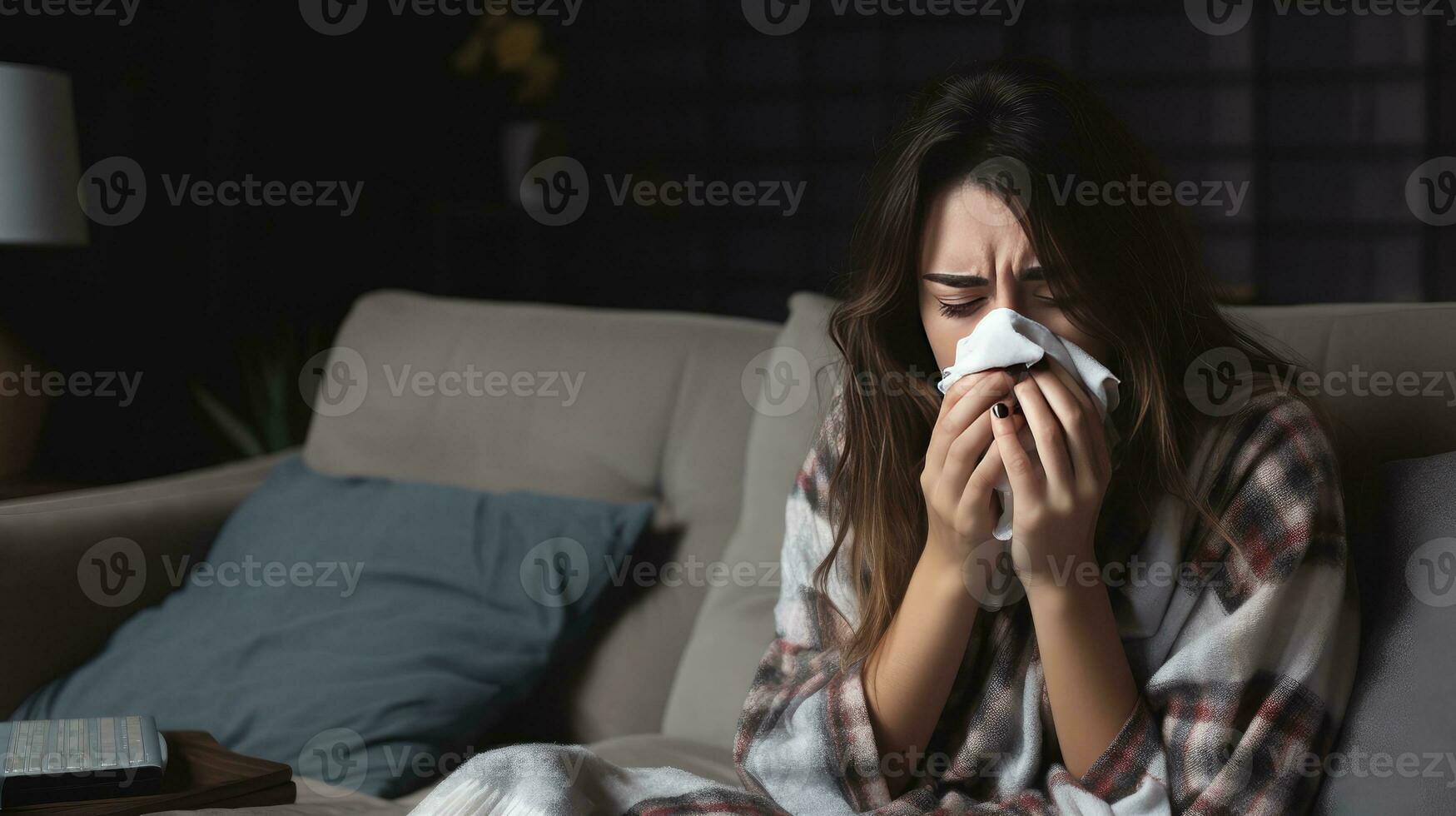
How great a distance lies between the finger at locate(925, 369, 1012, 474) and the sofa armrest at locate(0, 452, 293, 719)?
1.29 meters

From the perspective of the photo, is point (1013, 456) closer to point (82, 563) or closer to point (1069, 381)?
point (1069, 381)

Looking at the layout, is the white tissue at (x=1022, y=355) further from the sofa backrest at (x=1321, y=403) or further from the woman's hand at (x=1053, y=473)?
the sofa backrest at (x=1321, y=403)

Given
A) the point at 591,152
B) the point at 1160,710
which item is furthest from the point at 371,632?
the point at 591,152

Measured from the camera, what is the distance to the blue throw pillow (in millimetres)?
1520

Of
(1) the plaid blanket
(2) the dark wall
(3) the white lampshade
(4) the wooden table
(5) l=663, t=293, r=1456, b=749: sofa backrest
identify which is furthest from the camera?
(2) the dark wall

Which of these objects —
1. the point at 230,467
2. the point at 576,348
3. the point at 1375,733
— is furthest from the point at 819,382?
the point at 230,467

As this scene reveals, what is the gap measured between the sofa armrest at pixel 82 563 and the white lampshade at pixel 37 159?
1.52 ft

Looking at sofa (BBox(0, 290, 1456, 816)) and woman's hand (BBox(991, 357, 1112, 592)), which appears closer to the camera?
woman's hand (BBox(991, 357, 1112, 592))

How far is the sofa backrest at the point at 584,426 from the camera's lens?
1655mm

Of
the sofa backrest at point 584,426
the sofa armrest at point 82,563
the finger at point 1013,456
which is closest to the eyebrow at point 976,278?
the finger at point 1013,456

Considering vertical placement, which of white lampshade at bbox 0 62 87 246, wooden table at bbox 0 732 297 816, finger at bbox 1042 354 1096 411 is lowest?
wooden table at bbox 0 732 297 816

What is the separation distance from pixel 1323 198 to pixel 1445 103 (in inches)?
14.5

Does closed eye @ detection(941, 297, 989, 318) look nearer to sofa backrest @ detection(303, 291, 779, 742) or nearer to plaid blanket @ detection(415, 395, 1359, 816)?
plaid blanket @ detection(415, 395, 1359, 816)

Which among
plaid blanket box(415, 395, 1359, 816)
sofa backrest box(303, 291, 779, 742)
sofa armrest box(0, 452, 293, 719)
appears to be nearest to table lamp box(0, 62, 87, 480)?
sofa armrest box(0, 452, 293, 719)
